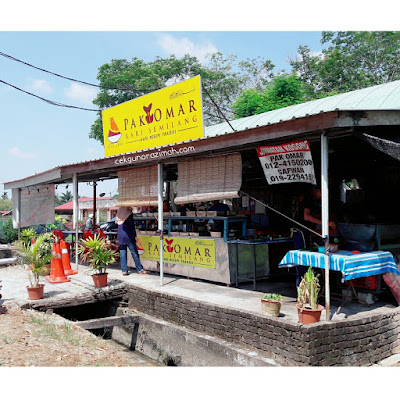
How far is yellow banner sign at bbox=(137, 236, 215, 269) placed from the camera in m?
9.20

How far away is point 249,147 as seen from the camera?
24.1ft

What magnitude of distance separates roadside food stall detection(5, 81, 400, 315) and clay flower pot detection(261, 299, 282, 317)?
1.02 meters

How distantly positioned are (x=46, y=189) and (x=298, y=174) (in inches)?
467

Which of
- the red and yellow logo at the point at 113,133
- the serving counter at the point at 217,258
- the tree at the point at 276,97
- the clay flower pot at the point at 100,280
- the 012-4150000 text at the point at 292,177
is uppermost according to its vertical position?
the tree at the point at 276,97

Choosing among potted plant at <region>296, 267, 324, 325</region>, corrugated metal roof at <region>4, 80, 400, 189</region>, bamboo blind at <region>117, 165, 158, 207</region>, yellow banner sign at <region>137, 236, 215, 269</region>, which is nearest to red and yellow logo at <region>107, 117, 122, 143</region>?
corrugated metal roof at <region>4, 80, 400, 189</region>

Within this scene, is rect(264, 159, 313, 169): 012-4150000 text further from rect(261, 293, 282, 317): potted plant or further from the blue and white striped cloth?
rect(261, 293, 282, 317): potted plant

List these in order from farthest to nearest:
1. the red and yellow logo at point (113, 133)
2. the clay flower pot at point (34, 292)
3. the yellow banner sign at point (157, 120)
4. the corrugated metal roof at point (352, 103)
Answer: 1. the red and yellow logo at point (113, 133)
2. the corrugated metal roof at point (352, 103)
3. the clay flower pot at point (34, 292)
4. the yellow banner sign at point (157, 120)

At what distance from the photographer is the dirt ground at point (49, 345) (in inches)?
216

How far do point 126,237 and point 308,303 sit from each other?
19.1 feet

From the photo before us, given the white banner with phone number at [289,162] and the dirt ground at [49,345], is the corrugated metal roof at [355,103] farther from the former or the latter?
the dirt ground at [49,345]

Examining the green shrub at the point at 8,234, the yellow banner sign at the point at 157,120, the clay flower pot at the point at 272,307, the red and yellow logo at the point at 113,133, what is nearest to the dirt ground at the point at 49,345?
the clay flower pot at the point at 272,307

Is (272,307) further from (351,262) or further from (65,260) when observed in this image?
(65,260)

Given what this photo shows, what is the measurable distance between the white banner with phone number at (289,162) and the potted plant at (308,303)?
1575mm

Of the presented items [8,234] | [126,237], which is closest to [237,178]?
[126,237]
